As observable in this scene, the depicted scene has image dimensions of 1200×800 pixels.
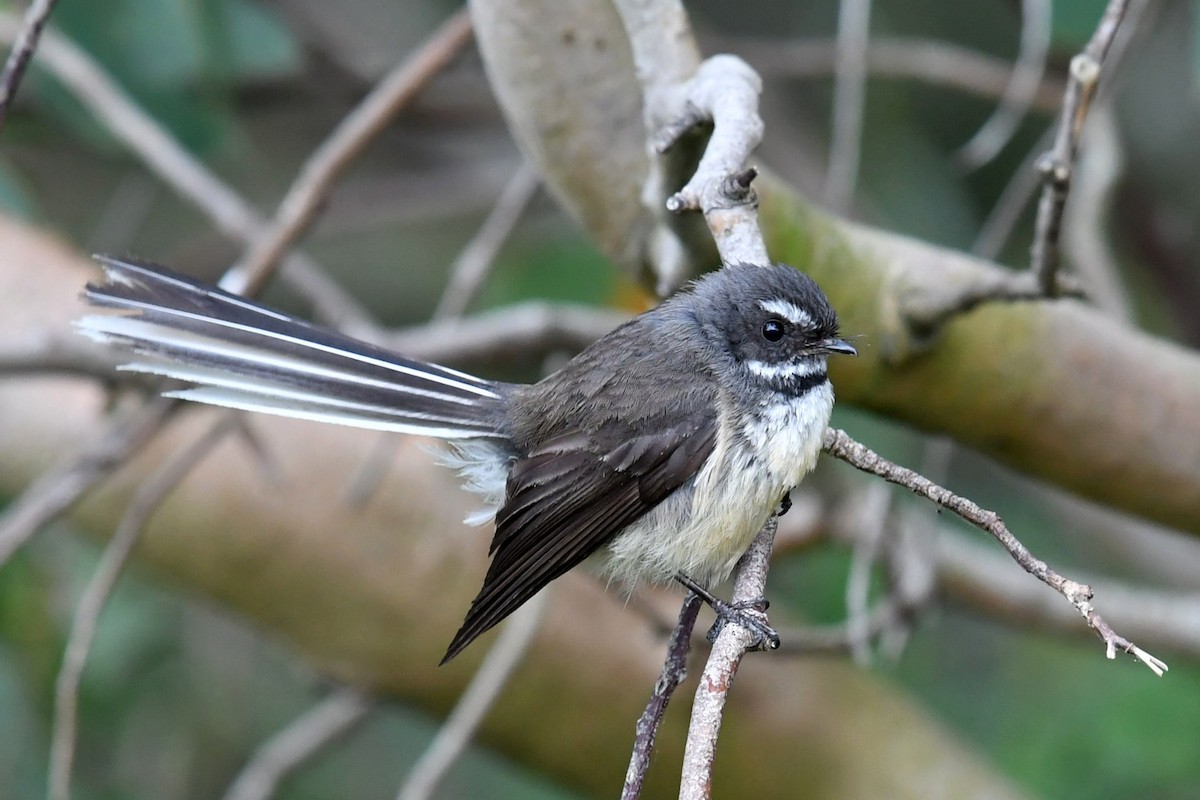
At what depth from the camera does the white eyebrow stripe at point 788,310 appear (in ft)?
8.48

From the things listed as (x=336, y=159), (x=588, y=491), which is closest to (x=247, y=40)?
(x=336, y=159)

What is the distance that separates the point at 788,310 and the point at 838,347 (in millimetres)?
124

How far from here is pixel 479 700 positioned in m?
3.22

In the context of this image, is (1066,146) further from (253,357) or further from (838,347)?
(253,357)

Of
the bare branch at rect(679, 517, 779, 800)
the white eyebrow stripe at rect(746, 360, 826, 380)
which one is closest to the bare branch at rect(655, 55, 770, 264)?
the white eyebrow stripe at rect(746, 360, 826, 380)

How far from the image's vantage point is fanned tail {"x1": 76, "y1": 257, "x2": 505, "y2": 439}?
2355 mm

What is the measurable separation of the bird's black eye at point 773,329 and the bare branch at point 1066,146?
0.49 m

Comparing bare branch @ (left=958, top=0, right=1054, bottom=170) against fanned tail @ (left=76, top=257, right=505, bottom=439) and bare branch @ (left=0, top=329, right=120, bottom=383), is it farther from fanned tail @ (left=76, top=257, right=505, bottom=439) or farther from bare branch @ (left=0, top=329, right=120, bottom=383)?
bare branch @ (left=0, top=329, right=120, bottom=383)

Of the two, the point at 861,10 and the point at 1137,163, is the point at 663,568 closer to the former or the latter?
the point at 861,10

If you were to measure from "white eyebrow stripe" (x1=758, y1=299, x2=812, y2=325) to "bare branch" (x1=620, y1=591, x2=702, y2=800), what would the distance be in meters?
0.71

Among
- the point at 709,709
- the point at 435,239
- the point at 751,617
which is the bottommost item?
the point at 709,709

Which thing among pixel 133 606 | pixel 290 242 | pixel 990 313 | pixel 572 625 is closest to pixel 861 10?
pixel 990 313

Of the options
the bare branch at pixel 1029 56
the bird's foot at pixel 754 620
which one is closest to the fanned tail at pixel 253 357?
the bird's foot at pixel 754 620

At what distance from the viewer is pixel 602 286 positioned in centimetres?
455
